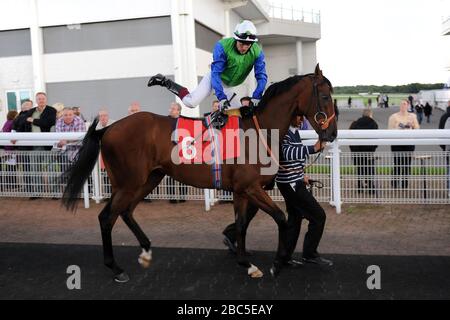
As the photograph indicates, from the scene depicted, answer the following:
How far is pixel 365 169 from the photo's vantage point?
25.1ft

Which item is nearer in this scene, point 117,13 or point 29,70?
point 117,13

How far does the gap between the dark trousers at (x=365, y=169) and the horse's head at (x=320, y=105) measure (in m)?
2.93

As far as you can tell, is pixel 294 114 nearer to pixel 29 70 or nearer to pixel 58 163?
pixel 58 163

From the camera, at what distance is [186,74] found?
16.6 metres

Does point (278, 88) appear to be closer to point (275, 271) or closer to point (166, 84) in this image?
point (166, 84)

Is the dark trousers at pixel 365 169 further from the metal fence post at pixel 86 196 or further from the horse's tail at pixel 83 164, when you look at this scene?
the metal fence post at pixel 86 196

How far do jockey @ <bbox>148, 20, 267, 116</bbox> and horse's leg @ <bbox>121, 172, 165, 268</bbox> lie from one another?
88cm

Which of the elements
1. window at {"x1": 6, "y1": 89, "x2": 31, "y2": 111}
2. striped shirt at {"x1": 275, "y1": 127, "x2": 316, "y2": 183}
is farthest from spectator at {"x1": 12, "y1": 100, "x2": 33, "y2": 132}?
window at {"x1": 6, "y1": 89, "x2": 31, "y2": 111}

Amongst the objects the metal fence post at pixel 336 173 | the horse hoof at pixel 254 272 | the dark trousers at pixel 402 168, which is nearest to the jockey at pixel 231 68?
the horse hoof at pixel 254 272

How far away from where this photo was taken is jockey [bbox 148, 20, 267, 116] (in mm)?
4914

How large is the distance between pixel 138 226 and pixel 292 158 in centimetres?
171

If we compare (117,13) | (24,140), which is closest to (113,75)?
(117,13)

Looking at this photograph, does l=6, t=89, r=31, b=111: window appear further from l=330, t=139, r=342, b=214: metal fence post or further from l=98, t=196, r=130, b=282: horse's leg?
l=98, t=196, r=130, b=282: horse's leg
